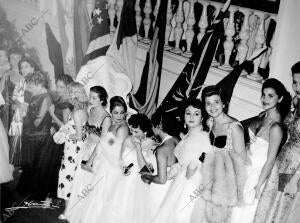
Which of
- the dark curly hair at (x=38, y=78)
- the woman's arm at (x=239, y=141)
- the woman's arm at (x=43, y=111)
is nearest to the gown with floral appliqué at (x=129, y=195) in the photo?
the woman's arm at (x=239, y=141)

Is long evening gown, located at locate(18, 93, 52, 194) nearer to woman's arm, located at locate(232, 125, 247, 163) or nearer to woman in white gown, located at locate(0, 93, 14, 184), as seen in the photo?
woman in white gown, located at locate(0, 93, 14, 184)

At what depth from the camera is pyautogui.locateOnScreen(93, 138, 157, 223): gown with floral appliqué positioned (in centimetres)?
385

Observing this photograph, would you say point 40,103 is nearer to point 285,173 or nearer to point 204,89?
point 204,89

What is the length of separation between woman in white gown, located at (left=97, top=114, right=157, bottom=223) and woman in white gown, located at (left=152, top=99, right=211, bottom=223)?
0.22 meters

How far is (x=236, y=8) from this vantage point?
10.5ft

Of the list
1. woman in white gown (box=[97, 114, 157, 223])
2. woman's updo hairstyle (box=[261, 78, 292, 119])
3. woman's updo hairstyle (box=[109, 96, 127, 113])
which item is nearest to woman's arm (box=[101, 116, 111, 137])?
woman's updo hairstyle (box=[109, 96, 127, 113])

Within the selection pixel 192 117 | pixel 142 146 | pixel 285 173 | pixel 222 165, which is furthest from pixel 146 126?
pixel 285 173

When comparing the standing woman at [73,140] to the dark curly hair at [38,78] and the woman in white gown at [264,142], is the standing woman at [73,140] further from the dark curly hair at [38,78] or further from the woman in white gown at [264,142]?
the woman in white gown at [264,142]

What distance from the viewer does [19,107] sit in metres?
4.64

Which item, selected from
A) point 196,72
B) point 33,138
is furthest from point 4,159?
point 196,72

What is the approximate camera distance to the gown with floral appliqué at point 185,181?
349 centimetres

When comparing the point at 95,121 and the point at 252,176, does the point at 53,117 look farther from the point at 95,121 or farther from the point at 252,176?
the point at 252,176

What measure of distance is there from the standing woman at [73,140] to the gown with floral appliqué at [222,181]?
4.23ft

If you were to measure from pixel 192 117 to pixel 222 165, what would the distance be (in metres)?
0.41
